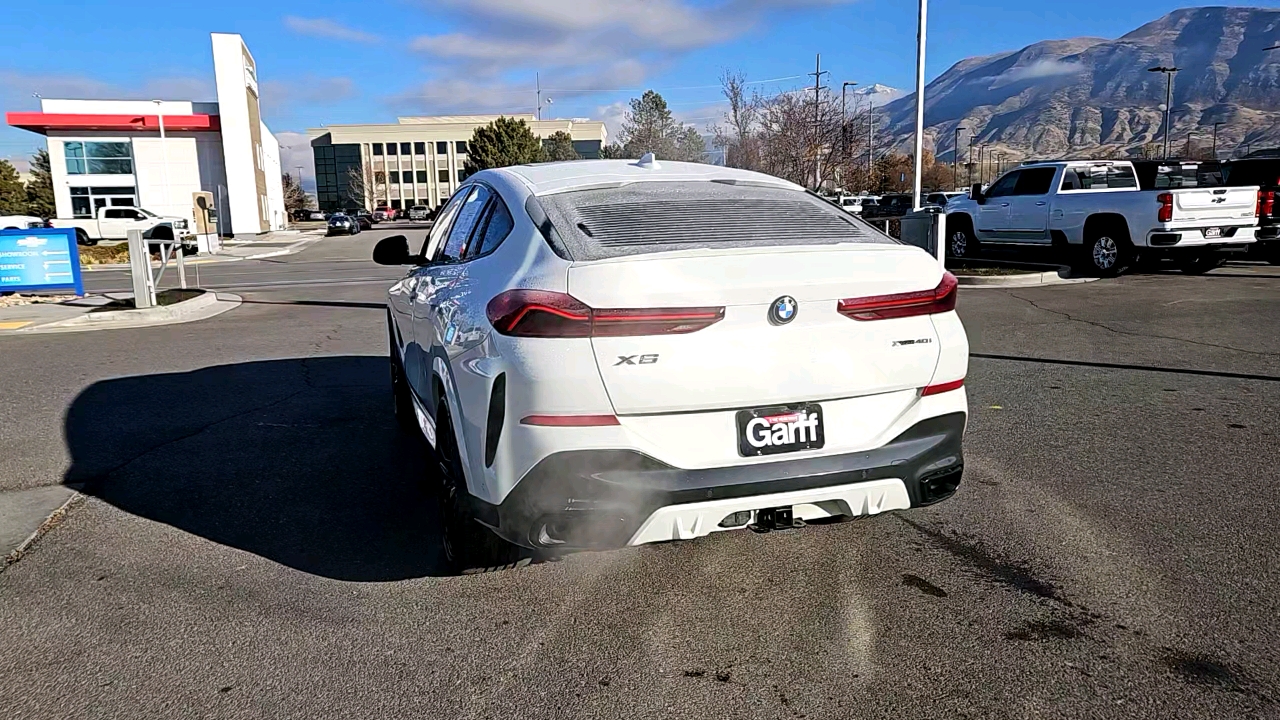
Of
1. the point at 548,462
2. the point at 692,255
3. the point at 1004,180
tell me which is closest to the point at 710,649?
the point at 548,462

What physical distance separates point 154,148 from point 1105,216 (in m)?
47.8

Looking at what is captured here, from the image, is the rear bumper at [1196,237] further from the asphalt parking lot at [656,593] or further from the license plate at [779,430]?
the license plate at [779,430]

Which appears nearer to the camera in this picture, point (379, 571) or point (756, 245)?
point (756, 245)

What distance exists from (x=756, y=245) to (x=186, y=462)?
4007mm

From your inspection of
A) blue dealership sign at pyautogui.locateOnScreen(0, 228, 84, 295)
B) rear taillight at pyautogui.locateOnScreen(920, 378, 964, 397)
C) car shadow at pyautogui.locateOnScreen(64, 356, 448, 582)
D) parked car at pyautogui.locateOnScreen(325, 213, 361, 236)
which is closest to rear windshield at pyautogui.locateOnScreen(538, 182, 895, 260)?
rear taillight at pyautogui.locateOnScreen(920, 378, 964, 397)

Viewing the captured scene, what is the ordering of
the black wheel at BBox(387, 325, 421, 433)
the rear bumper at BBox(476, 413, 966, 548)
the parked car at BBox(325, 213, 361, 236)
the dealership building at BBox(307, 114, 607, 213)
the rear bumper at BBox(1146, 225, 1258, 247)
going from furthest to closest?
the dealership building at BBox(307, 114, 607, 213) < the parked car at BBox(325, 213, 361, 236) < the rear bumper at BBox(1146, 225, 1258, 247) < the black wheel at BBox(387, 325, 421, 433) < the rear bumper at BBox(476, 413, 966, 548)

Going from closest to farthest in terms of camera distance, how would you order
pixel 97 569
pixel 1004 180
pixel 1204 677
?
1. pixel 1204 677
2. pixel 97 569
3. pixel 1004 180

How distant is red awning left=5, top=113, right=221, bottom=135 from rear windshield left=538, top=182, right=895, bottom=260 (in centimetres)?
5116

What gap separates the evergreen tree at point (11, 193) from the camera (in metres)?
70.7

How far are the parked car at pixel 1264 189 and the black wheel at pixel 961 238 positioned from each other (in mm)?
4587

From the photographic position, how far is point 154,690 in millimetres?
2887

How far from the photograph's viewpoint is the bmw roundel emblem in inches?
120

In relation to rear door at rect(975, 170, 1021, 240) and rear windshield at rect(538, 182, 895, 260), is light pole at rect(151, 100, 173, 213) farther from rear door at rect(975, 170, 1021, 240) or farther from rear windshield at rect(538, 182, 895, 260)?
rear windshield at rect(538, 182, 895, 260)

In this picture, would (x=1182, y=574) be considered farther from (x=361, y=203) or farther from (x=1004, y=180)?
(x=361, y=203)
